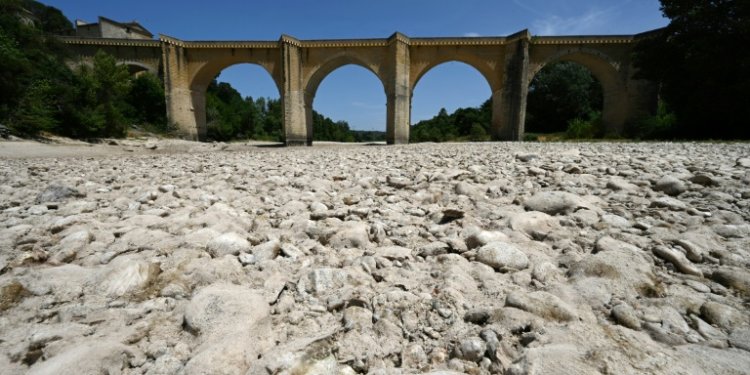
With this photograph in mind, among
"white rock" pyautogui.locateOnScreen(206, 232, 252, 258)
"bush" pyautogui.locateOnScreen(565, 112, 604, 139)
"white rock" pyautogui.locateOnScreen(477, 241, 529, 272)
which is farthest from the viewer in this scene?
"bush" pyautogui.locateOnScreen(565, 112, 604, 139)

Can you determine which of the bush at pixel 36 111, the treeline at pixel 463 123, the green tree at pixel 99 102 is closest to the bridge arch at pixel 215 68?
the green tree at pixel 99 102

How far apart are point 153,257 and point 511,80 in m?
16.7

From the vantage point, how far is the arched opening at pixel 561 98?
88.8ft

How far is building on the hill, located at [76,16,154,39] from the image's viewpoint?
3094 cm

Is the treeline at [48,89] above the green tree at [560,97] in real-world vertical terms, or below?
below

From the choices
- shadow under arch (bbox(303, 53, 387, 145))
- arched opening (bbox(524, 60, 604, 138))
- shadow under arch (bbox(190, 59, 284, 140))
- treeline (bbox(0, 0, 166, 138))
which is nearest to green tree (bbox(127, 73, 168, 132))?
shadow under arch (bbox(190, 59, 284, 140))

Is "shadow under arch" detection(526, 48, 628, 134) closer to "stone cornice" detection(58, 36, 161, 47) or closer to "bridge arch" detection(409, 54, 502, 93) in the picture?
"bridge arch" detection(409, 54, 502, 93)

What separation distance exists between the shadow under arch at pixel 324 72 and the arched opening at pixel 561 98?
60.0 ft

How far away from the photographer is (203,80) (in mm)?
17406

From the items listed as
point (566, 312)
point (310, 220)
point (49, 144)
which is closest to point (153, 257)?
point (310, 220)

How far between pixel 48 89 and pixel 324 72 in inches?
447

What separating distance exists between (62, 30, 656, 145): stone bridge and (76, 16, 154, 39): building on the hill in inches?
733

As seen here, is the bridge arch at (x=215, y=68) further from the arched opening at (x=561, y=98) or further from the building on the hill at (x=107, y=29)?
the arched opening at (x=561, y=98)

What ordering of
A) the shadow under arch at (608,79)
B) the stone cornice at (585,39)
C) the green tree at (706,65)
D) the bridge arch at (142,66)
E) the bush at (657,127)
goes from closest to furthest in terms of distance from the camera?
1. the green tree at (706,65)
2. the bush at (657,127)
3. the stone cornice at (585,39)
4. the shadow under arch at (608,79)
5. the bridge arch at (142,66)
